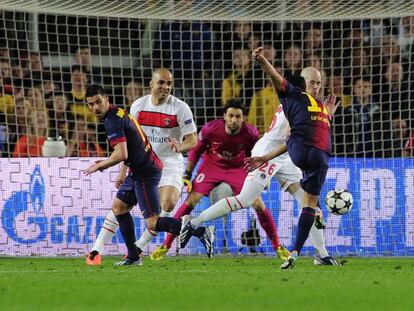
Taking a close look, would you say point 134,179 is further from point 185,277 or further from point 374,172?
point 374,172

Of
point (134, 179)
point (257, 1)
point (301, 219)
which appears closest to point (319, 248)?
point (301, 219)

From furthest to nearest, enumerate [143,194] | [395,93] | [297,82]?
[395,93] < [143,194] < [297,82]

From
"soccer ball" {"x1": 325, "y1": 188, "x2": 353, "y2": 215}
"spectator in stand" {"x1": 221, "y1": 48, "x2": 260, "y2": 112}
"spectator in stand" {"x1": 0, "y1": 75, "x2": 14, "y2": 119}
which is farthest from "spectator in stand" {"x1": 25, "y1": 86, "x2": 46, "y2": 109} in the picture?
"soccer ball" {"x1": 325, "y1": 188, "x2": 353, "y2": 215}

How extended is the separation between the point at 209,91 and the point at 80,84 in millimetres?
1822

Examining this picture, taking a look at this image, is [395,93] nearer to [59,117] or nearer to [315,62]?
[315,62]

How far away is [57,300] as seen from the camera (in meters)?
6.90

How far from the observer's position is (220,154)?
1340 cm

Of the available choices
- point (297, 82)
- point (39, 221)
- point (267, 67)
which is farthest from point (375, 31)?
point (267, 67)

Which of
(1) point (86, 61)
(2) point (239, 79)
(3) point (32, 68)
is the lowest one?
(2) point (239, 79)

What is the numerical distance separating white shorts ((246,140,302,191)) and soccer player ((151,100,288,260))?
0.46 m

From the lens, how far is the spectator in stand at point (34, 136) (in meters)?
15.3

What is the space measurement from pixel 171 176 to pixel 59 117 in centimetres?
362

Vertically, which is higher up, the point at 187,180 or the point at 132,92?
the point at 132,92

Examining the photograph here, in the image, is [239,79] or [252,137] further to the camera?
[239,79]
